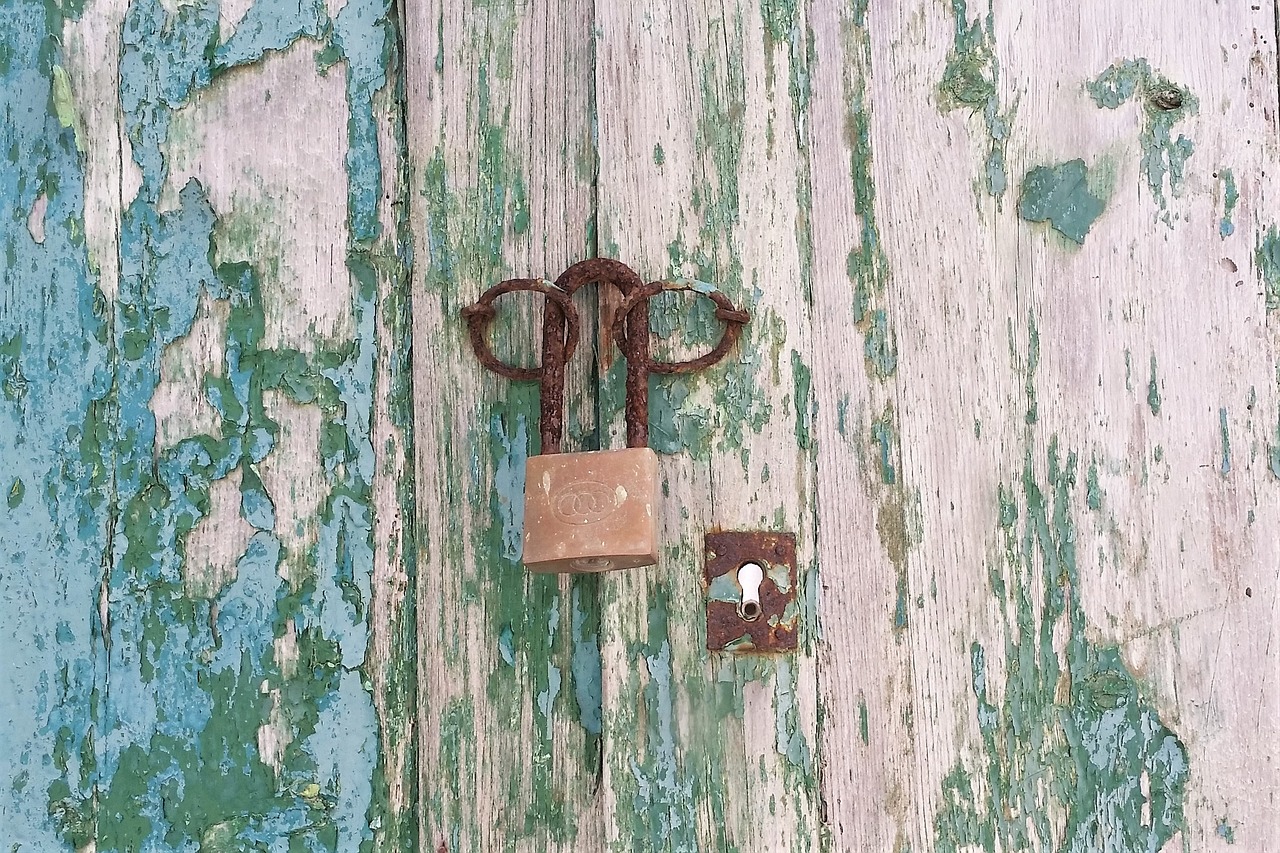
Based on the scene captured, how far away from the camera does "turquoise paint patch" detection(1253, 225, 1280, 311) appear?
87 cm

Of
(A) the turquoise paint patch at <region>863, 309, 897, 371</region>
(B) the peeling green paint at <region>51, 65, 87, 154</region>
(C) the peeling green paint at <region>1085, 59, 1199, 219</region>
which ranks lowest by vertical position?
(A) the turquoise paint patch at <region>863, 309, 897, 371</region>

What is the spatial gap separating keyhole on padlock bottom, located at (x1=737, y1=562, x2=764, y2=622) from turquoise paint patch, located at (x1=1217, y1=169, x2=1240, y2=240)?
42cm

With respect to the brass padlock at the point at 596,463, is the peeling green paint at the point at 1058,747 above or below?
below

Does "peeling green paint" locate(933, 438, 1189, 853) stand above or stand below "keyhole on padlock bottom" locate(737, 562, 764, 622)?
below

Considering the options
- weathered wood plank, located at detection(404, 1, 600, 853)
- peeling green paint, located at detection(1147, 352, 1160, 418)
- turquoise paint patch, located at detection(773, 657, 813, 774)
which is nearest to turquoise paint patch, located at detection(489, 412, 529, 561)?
weathered wood plank, located at detection(404, 1, 600, 853)

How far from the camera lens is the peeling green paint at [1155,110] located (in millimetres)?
885

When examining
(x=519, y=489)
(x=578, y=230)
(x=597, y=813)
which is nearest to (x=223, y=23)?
(x=578, y=230)

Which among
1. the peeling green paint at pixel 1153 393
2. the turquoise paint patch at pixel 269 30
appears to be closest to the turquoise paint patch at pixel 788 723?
the peeling green paint at pixel 1153 393

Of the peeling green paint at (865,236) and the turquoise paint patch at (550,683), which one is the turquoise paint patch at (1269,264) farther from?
the turquoise paint patch at (550,683)

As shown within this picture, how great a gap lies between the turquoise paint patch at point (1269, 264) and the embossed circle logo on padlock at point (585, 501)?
0.50 metres

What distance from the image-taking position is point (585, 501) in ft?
2.48

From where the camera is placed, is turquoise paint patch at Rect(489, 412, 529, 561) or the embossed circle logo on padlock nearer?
the embossed circle logo on padlock

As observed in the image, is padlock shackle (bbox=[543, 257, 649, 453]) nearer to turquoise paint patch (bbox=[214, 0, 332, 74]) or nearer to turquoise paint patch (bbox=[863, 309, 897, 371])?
turquoise paint patch (bbox=[863, 309, 897, 371])

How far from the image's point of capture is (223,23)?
937 mm
